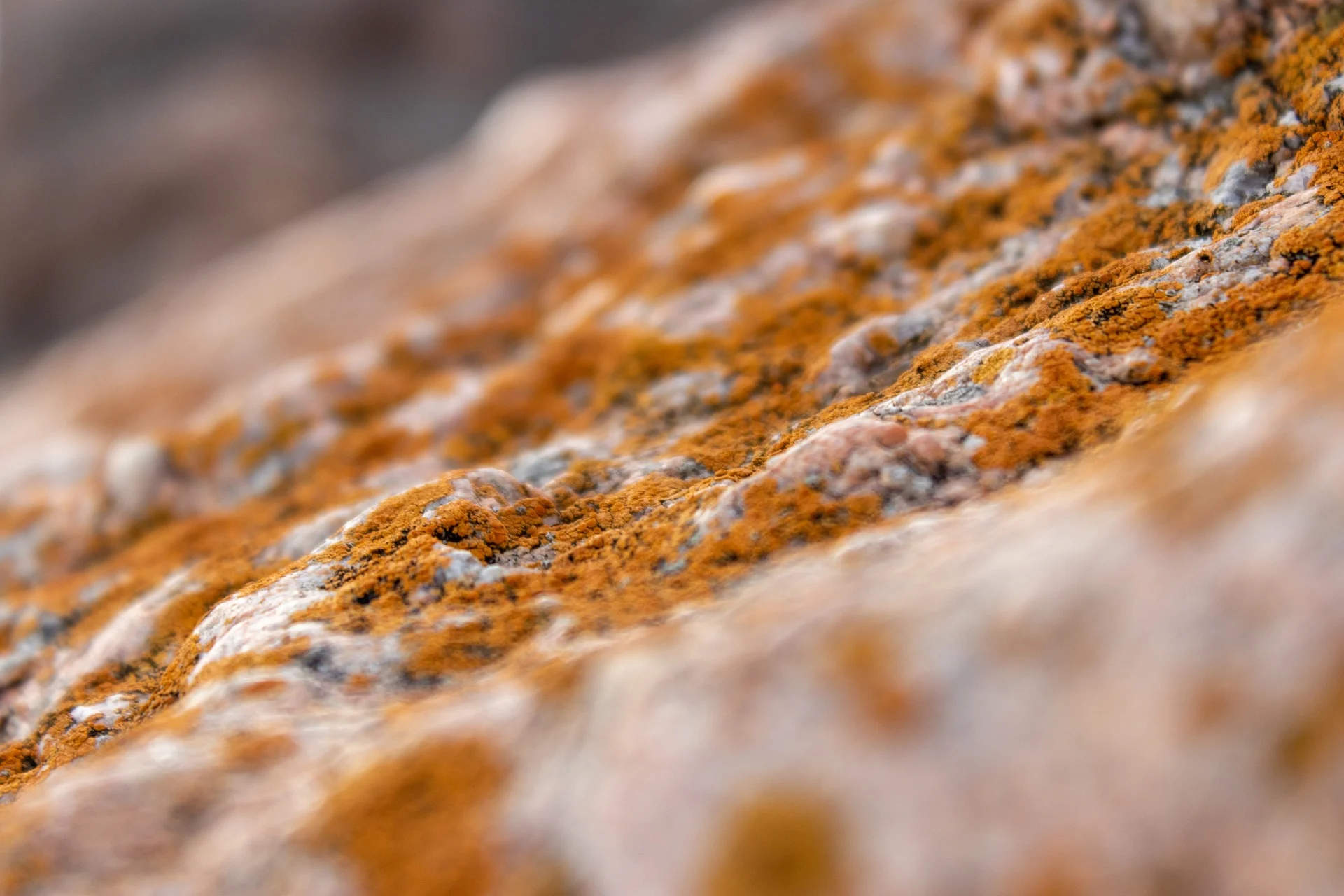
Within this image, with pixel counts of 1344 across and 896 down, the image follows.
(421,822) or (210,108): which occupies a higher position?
(210,108)

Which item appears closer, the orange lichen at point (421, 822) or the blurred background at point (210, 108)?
the orange lichen at point (421, 822)

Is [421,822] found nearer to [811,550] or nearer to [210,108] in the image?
[811,550]

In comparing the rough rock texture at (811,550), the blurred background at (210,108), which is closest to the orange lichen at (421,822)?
the rough rock texture at (811,550)

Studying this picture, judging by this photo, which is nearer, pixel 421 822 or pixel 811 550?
pixel 421 822

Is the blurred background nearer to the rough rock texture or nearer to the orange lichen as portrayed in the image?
the rough rock texture

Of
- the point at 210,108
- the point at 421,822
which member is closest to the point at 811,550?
the point at 421,822

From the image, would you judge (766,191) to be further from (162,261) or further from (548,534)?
(162,261)

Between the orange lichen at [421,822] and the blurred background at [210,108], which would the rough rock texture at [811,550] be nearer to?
the orange lichen at [421,822]
